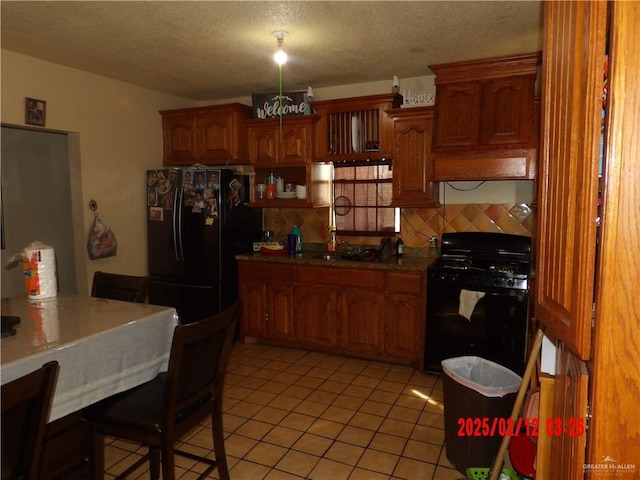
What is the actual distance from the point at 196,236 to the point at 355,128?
1713 mm

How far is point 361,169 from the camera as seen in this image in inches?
165

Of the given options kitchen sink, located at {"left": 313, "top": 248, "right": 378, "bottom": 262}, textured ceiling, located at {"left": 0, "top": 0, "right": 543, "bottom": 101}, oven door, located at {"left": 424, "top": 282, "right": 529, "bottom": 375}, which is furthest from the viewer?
kitchen sink, located at {"left": 313, "top": 248, "right": 378, "bottom": 262}

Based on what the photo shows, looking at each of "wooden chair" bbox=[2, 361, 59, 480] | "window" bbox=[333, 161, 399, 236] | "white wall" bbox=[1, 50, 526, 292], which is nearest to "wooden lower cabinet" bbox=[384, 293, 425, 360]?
"window" bbox=[333, 161, 399, 236]

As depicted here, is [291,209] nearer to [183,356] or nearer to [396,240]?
[396,240]

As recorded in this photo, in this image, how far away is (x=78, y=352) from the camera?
1683mm

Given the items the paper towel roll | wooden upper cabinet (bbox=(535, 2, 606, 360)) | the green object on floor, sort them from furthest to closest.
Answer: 1. the paper towel roll
2. the green object on floor
3. wooden upper cabinet (bbox=(535, 2, 606, 360))

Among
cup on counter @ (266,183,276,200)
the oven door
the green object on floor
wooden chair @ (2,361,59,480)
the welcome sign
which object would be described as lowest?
the green object on floor

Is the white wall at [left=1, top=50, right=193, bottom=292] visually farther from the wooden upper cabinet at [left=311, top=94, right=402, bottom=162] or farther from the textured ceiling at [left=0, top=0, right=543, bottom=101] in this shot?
the wooden upper cabinet at [left=311, top=94, right=402, bottom=162]

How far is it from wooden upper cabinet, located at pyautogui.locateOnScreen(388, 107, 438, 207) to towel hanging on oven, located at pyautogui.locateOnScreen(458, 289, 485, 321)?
0.80m

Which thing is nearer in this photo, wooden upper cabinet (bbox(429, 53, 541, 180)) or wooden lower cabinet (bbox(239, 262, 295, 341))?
wooden upper cabinet (bbox(429, 53, 541, 180))

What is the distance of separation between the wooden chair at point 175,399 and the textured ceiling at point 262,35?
175cm

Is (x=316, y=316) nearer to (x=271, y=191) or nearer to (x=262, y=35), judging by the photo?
(x=271, y=191)

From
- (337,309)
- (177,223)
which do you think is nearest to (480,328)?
(337,309)

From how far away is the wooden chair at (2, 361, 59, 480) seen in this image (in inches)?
46.4
